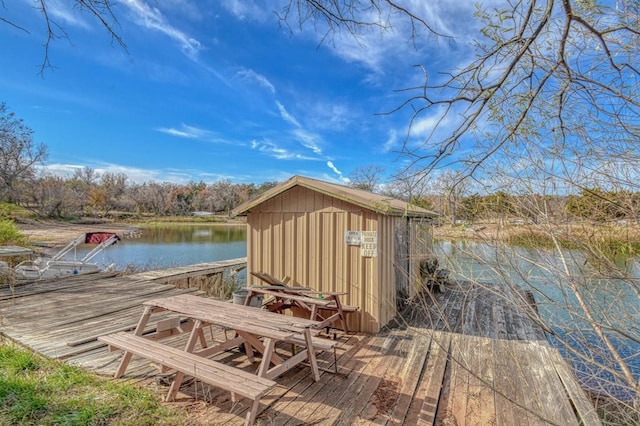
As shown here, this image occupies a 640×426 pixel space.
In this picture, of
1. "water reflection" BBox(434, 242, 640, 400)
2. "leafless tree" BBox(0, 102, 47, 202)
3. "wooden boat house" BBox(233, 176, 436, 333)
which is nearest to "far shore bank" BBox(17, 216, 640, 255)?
"water reflection" BBox(434, 242, 640, 400)

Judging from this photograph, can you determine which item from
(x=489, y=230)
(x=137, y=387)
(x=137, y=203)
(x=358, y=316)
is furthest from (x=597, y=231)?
(x=137, y=203)

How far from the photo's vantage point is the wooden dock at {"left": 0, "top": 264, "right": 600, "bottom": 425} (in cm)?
275

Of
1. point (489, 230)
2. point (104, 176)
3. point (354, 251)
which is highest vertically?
point (104, 176)

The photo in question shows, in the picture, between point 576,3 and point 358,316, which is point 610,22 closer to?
point 576,3

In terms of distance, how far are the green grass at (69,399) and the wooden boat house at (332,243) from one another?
279 centimetres

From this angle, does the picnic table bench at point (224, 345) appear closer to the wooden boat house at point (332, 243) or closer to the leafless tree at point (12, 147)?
the wooden boat house at point (332, 243)

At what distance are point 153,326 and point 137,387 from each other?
2.00 metres

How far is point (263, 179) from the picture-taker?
54438 mm

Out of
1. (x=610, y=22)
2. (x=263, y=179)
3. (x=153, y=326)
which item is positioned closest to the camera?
(x=610, y=22)

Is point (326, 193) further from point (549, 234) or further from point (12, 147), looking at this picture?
point (12, 147)

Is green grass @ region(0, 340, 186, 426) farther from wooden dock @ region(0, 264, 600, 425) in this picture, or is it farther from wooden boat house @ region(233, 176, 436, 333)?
wooden boat house @ region(233, 176, 436, 333)

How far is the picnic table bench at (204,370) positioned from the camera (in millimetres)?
2355

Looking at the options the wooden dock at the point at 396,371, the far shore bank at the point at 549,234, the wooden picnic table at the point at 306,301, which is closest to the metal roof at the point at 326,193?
the wooden picnic table at the point at 306,301

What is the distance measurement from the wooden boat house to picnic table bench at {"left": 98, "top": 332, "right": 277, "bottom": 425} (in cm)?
242
